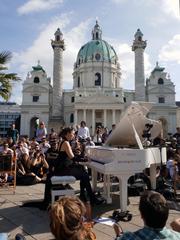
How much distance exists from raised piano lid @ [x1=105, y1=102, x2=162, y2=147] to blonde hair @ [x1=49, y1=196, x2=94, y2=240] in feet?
13.4

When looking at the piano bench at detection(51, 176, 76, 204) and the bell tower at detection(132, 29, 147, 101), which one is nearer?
the piano bench at detection(51, 176, 76, 204)

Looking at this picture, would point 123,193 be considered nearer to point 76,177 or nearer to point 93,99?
point 76,177

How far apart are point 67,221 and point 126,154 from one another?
3620mm

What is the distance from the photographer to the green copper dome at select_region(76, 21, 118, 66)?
218 ft

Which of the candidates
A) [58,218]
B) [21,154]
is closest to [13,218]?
[58,218]

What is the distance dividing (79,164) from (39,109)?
53852 mm

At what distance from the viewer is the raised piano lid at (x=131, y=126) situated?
6.36 meters

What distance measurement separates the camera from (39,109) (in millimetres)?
58969

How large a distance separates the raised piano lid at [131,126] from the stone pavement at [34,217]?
4.69ft

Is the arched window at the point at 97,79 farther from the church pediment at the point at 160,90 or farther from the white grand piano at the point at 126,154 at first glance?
the white grand piano at the point at 126,154

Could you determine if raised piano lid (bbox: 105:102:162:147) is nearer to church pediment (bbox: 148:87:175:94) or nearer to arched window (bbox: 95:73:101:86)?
church pediment (bbox: 148:87:175:94)

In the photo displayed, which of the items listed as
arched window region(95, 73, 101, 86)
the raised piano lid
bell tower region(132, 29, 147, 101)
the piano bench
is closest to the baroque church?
bell tower region(132, 29, 147, 101)

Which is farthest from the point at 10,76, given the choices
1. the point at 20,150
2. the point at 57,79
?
the point at 57,79

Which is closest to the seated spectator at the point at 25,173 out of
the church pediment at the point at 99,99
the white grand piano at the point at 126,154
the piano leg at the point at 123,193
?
the white grand piano at the point at 126,154
